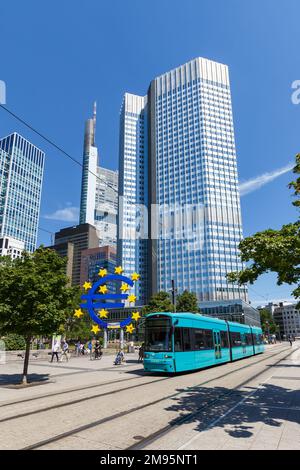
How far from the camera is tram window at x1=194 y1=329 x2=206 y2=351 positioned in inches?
768

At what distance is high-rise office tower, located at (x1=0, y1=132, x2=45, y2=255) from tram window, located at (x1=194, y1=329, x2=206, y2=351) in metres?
154

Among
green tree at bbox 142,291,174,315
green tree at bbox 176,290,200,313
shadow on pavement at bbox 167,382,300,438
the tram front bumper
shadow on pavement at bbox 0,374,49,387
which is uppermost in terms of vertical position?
green tree at bbox 176,290,200,313

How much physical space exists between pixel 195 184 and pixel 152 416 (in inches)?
5192

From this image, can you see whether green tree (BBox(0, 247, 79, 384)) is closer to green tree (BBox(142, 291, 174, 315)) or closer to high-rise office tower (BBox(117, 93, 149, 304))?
green tree (BBox(142, 291, 174, 315))

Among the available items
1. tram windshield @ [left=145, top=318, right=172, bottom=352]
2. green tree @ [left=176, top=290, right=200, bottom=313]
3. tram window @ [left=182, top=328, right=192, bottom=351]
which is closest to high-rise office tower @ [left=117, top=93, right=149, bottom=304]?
green tree @ [left=176, top=290, right=200, bottom=313]

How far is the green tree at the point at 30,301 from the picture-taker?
15.4m

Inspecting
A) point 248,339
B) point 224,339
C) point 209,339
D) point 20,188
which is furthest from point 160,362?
point 20,188

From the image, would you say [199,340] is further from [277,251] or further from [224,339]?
[277,251]

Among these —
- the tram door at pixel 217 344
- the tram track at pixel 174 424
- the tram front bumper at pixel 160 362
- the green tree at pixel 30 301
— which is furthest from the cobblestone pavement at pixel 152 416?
the tram door at pixel 217 344

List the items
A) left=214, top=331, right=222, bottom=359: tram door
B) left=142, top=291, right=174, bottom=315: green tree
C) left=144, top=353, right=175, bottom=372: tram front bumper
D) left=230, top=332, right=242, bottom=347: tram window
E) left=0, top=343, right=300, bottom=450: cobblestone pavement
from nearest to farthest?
left=0, top=343, right=300, bottom=450: cobblestone pavement < left=144, top=353, right=175, bottom=372: tram front bumper < left=214, top=331, right=222, bottom=359: tram door < left=230, top=332, right=242, bottom=347: tram window < left=142, top=291, right=174, bottom=315: green tree

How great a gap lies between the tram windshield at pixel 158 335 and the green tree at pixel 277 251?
298 inches

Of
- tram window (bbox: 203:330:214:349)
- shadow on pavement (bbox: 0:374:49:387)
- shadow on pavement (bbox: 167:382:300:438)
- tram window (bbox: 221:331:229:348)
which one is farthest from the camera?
tram window (bbox: 221:331:229:348)

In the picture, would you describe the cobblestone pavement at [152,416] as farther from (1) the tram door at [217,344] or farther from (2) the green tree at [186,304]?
(2) the green tree at [186,304]

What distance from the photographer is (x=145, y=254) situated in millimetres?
166500
